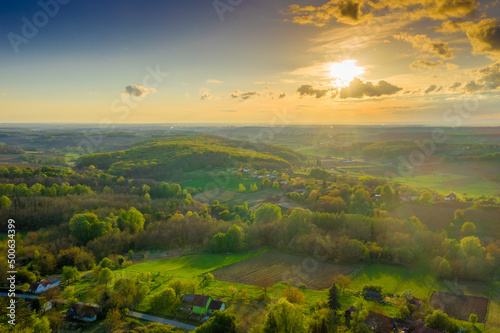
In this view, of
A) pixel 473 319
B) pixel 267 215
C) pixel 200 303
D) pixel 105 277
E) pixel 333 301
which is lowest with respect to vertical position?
pixel 200 303

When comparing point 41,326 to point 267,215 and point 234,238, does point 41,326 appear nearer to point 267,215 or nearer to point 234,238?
point 234,238

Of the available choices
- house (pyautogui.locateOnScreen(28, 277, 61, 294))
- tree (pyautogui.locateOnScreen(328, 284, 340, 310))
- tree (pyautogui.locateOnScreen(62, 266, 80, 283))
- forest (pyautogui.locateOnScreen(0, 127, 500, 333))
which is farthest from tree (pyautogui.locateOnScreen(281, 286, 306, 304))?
house (pyautogui.locateOnScreen(28, 277, 61, 294))

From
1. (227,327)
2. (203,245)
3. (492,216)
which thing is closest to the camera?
(227,327)

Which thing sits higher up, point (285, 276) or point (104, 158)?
point (104, 158)

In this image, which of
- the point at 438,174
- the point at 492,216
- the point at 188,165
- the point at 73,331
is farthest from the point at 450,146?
the point at 73,331

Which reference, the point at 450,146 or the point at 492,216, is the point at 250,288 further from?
the point at 450,146

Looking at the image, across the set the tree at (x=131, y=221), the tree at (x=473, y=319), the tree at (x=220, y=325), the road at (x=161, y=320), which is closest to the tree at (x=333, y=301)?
the tree at (x=220, y=325)

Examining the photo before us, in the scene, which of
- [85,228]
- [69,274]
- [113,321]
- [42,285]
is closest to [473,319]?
[113,321]
